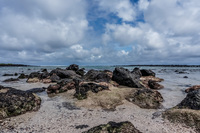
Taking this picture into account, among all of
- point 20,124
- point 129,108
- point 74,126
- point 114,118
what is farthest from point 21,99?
point 129,108

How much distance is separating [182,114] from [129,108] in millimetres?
2254

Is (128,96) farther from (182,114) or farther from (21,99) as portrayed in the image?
(21,99)

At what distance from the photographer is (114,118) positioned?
5215 millimetres

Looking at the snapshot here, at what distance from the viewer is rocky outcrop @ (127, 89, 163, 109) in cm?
687

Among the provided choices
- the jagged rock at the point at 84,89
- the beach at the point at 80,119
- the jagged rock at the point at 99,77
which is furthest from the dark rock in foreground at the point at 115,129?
the jagged rock at the point at 99,77

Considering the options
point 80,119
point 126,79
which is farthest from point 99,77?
point 80,119

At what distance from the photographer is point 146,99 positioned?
23.6 feet

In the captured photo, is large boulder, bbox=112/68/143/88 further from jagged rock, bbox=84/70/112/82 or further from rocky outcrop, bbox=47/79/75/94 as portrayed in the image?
rocky outcrop, bbox=47/79/75/94

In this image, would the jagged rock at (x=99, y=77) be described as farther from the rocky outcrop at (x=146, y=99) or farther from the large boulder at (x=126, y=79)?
the rocky outcrop at (x=146, y=99)

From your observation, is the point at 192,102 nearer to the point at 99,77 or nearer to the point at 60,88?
the point at 60,88

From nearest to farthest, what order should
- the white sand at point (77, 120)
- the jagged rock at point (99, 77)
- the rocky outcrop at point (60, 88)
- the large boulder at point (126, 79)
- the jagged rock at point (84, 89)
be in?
the white sand at point (77, 120) → the jagged rock at point (84, 89) → the rocky outcrop at point (60, 88) → the large boulder at point (126, 79) → the jagged rock at point (99, 77)

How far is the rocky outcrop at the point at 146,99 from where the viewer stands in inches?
270

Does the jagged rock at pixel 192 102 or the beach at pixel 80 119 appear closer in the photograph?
the beach at pixel 80 119

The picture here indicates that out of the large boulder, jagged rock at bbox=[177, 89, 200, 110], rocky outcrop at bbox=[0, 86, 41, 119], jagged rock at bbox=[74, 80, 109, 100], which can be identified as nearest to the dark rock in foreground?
rocky outcrop at bbox=[0, 86, 41, 119]
